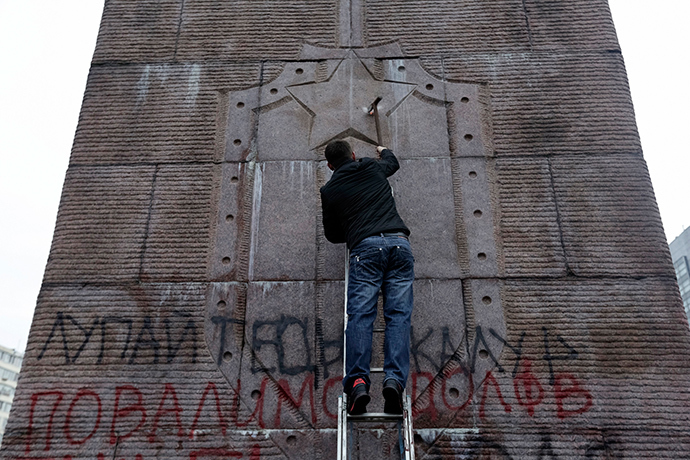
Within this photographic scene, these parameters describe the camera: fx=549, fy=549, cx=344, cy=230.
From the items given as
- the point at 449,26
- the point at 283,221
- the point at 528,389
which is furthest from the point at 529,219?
the point at 449,26

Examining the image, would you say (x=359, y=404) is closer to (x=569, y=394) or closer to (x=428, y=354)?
(x=428, y=354)

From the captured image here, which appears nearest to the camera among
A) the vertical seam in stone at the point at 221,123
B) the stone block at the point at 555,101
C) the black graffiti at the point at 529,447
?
the black graffiti at the point at 529,447

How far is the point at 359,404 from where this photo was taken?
147 inches

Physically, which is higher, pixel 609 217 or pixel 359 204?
pixel 609 217

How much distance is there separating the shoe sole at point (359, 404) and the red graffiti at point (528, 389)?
5.93 feet

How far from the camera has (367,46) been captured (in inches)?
260

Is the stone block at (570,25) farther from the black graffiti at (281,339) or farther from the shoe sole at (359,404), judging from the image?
the shoe sole at (359,404)

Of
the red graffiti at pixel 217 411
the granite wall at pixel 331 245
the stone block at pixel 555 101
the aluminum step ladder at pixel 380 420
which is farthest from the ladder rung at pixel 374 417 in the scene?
the stone block at pixel 555 101

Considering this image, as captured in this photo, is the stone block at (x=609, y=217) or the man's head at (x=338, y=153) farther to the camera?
the stone block at (x=609, y=217)

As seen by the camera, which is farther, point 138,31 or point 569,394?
point 138,31

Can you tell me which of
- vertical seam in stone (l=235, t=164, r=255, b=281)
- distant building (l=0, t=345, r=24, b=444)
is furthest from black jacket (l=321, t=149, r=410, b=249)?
distant building (l=0, t=345, r=24, b=444)

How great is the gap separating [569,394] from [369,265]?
2.23m

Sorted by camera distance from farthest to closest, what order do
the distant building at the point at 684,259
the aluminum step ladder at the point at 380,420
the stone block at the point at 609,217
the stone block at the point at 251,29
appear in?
the distant building at the point at 684,259, the stone block at the point at 251,29, the stone block at the point at 609,217, the aluminum step ladder at the point at 380,420

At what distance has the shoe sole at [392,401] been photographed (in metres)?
3.75
